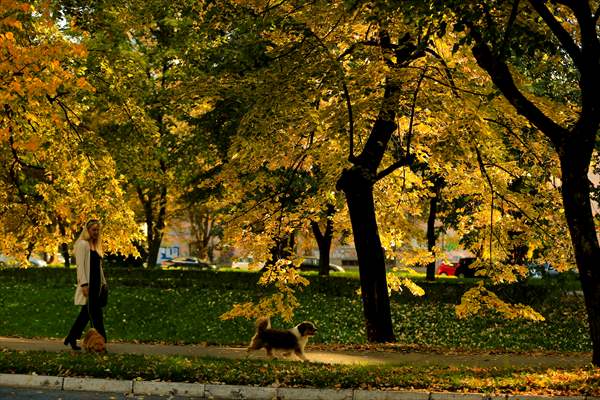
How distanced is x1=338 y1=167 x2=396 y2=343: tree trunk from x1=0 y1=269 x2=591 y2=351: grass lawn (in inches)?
174

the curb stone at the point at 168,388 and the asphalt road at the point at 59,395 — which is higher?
the curb stone at the point at 168,388

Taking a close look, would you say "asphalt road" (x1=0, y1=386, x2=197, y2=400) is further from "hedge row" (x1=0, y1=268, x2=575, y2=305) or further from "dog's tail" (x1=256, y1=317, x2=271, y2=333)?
"hedge row" (x1=0, y1=268, x2=575, y2=305)

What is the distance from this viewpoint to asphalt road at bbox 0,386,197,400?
9.03m

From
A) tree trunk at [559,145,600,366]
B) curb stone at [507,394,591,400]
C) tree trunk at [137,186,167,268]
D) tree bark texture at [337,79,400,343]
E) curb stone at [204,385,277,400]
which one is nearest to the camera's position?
curb stone at [507,394,591,400]

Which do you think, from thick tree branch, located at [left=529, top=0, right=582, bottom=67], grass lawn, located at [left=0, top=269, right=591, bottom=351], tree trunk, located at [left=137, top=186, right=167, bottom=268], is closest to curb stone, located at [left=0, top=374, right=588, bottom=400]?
thick tree branch, located at [left=529, top=0, right=582, bottom=67]

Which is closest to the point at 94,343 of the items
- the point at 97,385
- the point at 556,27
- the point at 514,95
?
the point at 97,385

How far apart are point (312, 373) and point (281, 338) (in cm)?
220

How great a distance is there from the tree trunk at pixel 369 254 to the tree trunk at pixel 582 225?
518 centimetres

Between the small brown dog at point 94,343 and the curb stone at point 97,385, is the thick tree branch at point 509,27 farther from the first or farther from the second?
the small brown dog at point 94,343

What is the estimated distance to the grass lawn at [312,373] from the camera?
9.52 m

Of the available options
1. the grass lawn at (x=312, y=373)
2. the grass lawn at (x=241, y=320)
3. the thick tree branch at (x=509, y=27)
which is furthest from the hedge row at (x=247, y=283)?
the thick tree branch at (x=509, y=27)

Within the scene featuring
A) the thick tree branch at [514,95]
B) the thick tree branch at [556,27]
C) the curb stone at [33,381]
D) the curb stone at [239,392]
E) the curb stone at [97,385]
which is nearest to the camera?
the curb stone at [239,392]

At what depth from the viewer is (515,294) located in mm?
25266

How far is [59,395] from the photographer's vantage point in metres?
9.20
